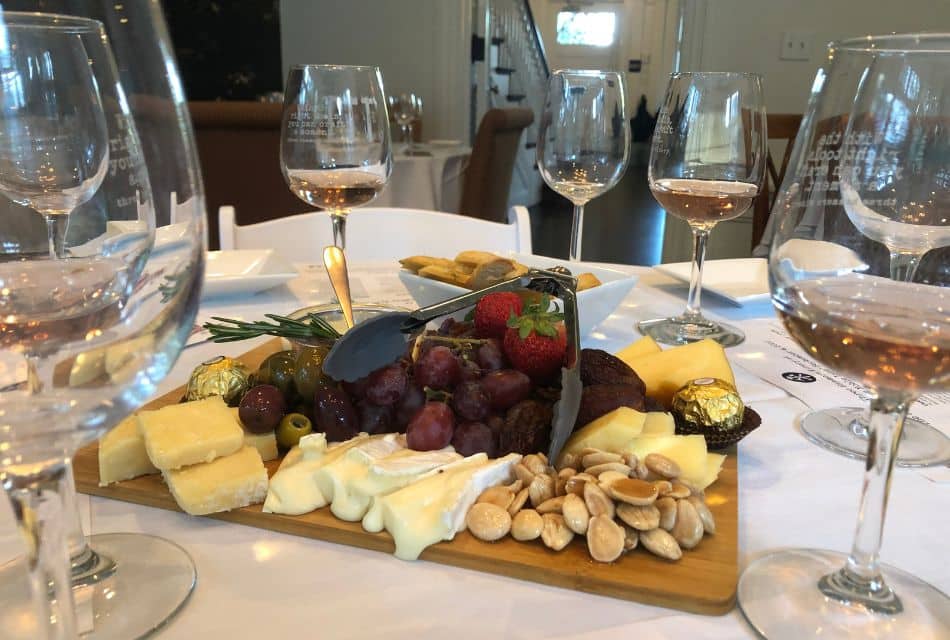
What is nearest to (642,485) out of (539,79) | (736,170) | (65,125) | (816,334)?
(816,334)

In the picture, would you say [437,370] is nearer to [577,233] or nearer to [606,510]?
[606,510]

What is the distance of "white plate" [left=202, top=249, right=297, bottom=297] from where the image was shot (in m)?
1.12

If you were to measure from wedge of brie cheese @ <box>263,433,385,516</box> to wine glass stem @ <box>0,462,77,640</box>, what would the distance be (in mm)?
184

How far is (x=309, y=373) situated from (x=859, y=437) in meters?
0.52

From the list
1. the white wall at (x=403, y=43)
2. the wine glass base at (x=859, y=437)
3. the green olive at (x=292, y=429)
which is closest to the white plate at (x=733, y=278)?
the wine glass base at (x=859, y=437)

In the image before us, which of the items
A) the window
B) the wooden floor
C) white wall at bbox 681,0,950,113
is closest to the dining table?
white wall at bbox 681,0,950,113

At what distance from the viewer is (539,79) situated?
8.14m

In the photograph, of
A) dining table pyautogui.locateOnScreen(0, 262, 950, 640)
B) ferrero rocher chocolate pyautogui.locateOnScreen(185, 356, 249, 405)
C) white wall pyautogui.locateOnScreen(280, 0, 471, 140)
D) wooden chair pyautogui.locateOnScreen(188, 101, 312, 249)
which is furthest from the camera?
white wall pyautogui.locateOnScreen(280, 0, 471, 140)

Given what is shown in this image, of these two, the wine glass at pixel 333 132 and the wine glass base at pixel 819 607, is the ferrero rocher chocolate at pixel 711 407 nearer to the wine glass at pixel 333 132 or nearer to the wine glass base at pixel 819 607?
the wine glass base at pixel 819 607

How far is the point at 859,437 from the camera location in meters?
0.73

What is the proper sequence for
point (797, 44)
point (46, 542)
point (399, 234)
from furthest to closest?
point (797, 44), point (399, 234), point (46, 542)

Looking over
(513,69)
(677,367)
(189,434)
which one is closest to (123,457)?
(189,434)

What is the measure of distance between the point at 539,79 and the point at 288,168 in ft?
24.7

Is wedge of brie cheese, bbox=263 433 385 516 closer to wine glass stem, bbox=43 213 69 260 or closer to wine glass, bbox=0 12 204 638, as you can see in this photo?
wine glass, bbox=0 12 204 638
